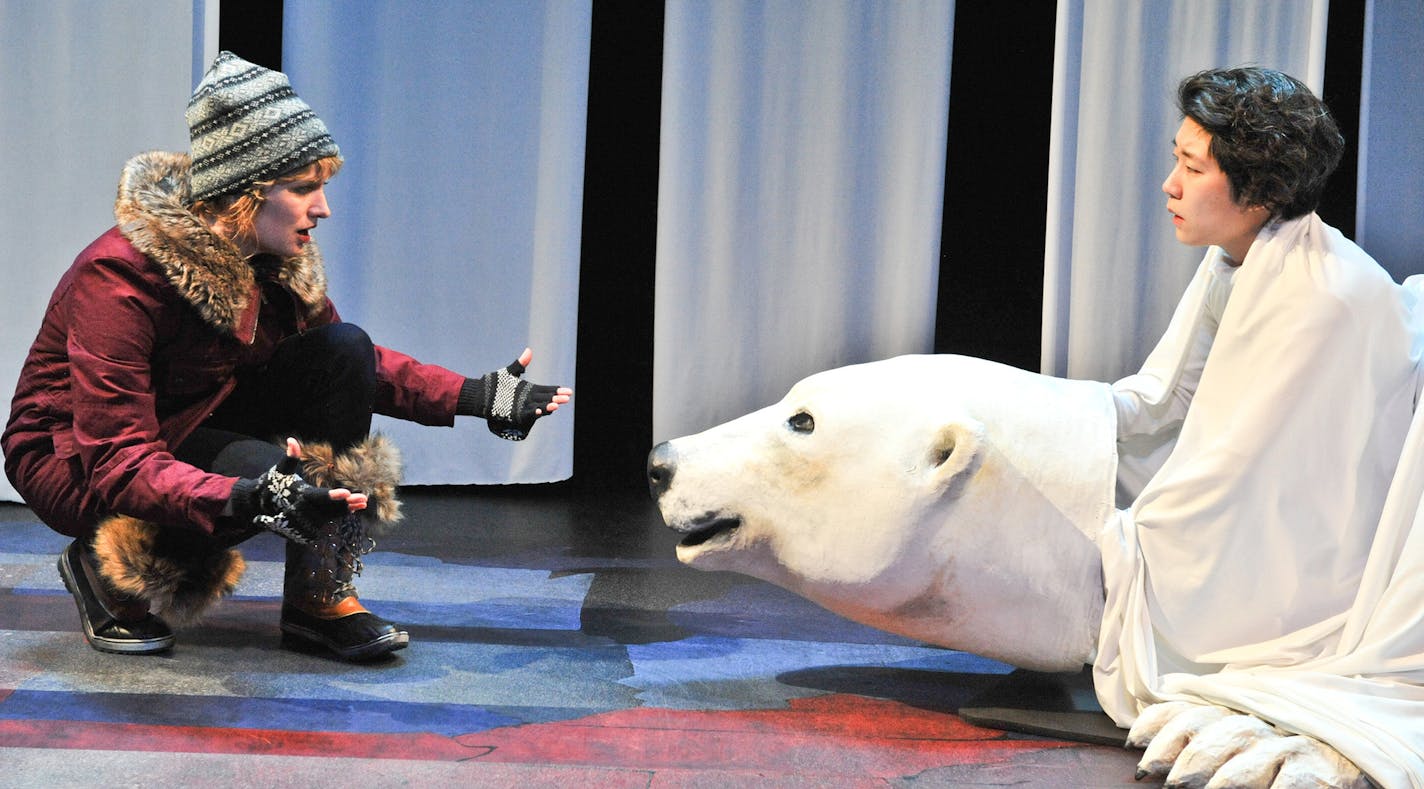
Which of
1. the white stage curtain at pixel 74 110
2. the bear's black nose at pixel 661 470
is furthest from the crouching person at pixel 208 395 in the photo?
the white stage curtain at pixel 74 110

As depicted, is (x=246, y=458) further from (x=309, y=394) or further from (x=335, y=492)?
(x=335, y=492)

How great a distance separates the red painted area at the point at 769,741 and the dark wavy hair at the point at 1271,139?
2.69ft

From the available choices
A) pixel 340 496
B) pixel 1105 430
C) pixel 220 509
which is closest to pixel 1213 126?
pixel 1105 430

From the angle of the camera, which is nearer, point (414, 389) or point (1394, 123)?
point (414, 389)

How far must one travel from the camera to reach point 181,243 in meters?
2.19

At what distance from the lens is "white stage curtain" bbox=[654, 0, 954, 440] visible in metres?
4.07

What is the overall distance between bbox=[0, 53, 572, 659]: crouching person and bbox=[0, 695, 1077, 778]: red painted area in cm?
31

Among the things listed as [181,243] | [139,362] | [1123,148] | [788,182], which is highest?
[1123,148]

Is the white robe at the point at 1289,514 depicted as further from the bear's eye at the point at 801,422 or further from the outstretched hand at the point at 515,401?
the outstretched hand at the point at 515,401

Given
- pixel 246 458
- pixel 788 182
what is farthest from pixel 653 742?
pixel 788 182

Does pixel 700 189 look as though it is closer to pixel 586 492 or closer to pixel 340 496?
pixel 586 492

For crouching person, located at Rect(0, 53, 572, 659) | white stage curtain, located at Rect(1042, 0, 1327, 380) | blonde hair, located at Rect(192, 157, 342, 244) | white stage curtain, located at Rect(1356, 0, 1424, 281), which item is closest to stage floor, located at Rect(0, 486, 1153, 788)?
crouching person, located at Rect(0, 53, 572, 659)

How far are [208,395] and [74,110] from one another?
1.83 m

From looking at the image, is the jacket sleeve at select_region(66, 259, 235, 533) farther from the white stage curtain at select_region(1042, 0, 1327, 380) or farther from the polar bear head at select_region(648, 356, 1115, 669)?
the white stage curtain at select_region(1042, 0, 1327, 380)
